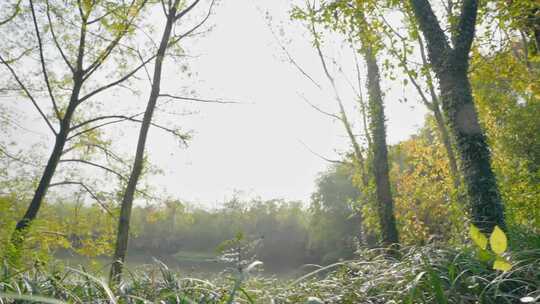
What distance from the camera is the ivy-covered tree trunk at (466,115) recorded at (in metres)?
3.91

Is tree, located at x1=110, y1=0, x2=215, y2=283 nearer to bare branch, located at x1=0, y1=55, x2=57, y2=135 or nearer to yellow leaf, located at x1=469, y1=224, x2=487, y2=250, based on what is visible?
bare branch, located at x1=0, y1=55, x2=57, y2=135

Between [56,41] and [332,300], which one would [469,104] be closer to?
[332,300]

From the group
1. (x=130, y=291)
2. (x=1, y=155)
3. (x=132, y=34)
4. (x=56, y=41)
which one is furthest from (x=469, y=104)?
(x=1, y=155)

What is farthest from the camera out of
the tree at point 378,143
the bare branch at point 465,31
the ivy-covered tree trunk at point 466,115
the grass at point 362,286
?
the tree at point 378,143

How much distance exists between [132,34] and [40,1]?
6.71ft

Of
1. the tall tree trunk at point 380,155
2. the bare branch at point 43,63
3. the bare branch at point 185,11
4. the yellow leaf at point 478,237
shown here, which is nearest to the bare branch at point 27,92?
the bare branch at point 43,63

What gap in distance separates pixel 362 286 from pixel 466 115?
101 inches

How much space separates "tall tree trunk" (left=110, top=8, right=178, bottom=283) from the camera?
799cm

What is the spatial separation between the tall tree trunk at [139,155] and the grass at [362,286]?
5.87 m

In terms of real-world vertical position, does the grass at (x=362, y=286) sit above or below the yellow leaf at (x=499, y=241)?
below

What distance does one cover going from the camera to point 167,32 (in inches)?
370

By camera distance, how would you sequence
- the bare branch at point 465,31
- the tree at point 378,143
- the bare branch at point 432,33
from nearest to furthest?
the bare branch at point 465,31 → the bare branch at point 432,33 → the tree at point 378,143

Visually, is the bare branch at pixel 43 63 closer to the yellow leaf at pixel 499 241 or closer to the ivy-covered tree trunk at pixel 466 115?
the ivy-covered tree trunk at pixel 466 115

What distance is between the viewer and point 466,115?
A: 4047 millimetres
